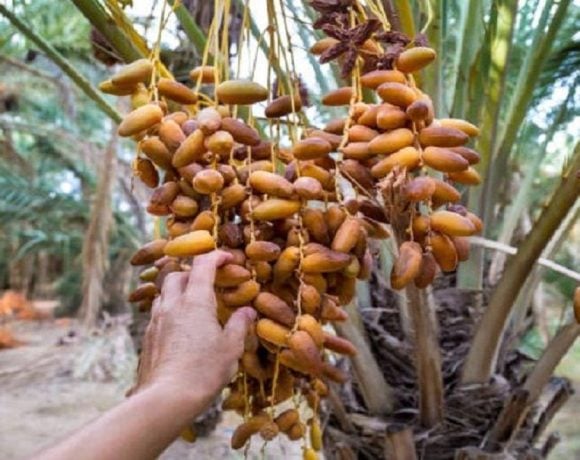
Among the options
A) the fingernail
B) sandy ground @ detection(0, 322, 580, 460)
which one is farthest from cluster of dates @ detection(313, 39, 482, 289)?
sandy ground @ detection(0, 322, 580, 460)

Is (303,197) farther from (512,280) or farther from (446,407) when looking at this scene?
(446,407)

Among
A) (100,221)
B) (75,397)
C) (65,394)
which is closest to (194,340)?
(100,221)

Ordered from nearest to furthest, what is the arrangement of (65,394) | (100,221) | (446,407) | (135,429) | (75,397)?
1. (135,429)
2. (446,407)
3. (100,221)
4. (75,397)
5. (65,394)

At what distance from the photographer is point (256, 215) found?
679 millimetres

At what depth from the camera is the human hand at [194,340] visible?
638 millimetres

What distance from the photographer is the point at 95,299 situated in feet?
13.8

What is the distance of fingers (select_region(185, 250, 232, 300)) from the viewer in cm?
67

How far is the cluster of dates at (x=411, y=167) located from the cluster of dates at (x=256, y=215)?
0.03m

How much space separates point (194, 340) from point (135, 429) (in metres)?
0.09

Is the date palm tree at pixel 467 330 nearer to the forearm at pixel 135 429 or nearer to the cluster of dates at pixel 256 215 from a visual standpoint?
the cluster of dates at pixel 256 215

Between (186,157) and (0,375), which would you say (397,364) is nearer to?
(186,157)

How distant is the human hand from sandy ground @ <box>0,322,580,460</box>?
81.1 inches

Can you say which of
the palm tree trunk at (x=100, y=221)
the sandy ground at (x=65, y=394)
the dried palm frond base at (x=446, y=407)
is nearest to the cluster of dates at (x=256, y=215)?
the dried palm frond base at (x=446, y=407)

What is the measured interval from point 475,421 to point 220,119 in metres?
0.71
